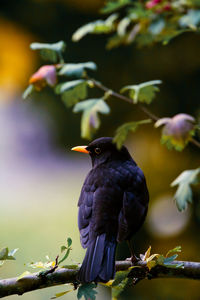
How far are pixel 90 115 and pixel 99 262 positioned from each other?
616mm

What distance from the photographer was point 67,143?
6.06m

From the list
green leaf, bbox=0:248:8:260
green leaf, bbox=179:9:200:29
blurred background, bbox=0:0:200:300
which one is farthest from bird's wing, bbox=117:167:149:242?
blurred background, bbox=0:0:200:300

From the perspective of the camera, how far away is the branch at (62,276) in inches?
78.7

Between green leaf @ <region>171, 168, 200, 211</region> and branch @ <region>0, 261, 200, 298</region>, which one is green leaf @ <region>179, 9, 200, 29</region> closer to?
green leaf @ <region>171, 168, 200, 211</region>

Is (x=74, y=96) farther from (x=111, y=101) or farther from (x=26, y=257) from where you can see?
(x=26, y=257)

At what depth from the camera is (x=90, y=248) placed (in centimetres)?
216

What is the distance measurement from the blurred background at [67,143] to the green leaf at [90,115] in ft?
6.78

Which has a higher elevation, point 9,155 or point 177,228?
point 9,155

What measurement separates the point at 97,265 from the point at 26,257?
13.5 ft

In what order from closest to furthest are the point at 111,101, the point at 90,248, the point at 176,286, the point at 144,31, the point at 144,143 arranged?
the point at 90,248, the point at 144,31, the point at 176,286, the point at 144,143, the point at 111,101

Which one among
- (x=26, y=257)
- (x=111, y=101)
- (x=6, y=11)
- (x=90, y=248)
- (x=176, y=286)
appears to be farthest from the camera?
(x=6, y=11)

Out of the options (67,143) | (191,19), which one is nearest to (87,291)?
(191,19)

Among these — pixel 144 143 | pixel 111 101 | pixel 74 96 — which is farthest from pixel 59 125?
A: pixel 74 96

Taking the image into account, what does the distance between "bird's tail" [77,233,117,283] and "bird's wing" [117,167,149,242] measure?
0.29 feet
